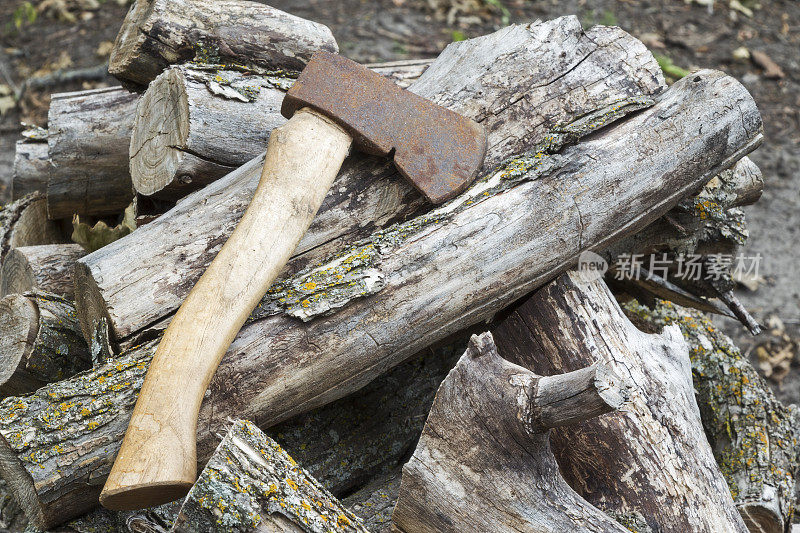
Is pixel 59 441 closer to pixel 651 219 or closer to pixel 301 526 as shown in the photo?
pixel 301 526

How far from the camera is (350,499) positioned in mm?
2666

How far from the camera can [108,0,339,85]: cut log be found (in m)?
3.01

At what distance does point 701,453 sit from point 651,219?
2.93 feet

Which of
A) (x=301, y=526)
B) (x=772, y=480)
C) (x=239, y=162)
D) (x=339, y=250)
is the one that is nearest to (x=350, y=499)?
(x=301, y=526)

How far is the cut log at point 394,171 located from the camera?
96.5 inches

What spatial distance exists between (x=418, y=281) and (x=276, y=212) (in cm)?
53

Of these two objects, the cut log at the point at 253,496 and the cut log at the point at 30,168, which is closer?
the cut log at the point at 253,496

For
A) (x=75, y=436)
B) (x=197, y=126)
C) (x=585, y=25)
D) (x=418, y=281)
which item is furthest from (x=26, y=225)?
(x=585, y=25)

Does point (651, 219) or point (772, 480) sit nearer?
point (651, 219)

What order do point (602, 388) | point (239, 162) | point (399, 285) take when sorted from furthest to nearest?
point (239, 162)
point (399, 285)
point (602, 388)

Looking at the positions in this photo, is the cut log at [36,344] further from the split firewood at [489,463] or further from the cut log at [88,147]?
the split firewood at [489,463]

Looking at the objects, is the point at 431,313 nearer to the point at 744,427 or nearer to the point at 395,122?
the point at 395,122

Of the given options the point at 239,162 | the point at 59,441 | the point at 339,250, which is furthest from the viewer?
the point at 239,162

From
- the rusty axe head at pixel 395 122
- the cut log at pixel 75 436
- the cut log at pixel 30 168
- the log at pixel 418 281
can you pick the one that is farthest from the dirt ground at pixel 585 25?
the cut log at pixel 75 436
